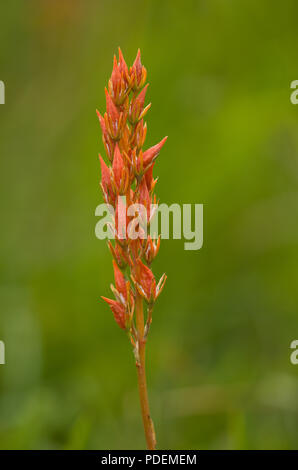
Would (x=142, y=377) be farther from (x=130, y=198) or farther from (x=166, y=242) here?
(x=166, y=242)

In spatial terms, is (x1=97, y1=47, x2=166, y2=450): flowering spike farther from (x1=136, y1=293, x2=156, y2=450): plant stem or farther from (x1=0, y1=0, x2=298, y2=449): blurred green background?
(x1=0, y1=0, x2=298, y2=449): blurred green background

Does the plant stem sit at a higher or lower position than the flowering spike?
lower

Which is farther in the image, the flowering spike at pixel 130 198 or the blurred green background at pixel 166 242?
the blurred green background at pixel 166 242

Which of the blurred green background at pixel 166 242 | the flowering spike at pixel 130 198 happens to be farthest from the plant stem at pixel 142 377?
the blurred green background at pixel 166 242

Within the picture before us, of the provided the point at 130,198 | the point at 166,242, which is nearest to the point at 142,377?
the point at 130,198

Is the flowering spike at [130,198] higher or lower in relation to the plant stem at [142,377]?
higher

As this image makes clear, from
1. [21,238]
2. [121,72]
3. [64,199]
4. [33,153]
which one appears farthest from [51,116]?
[121,72]

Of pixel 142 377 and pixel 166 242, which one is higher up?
pixel 166 242

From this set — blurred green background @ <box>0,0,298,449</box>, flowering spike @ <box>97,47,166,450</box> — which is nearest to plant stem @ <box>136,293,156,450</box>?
flowering spike @ <box>97,47,166,450</box>

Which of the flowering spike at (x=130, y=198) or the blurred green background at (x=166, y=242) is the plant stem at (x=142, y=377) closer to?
the flowering spike at (x=130, y=198)
